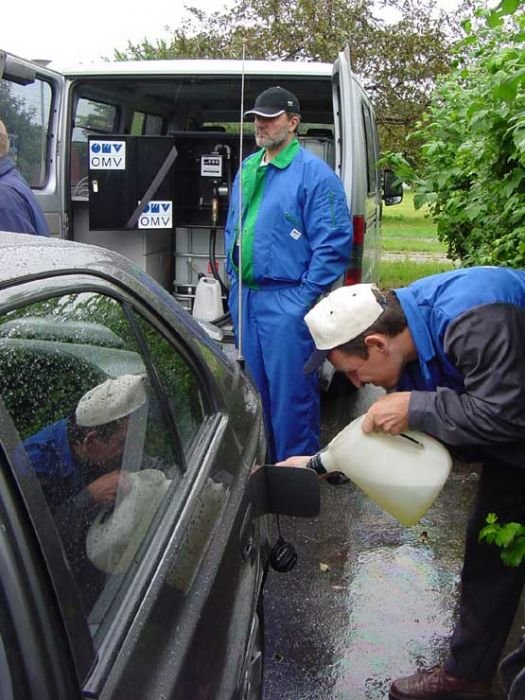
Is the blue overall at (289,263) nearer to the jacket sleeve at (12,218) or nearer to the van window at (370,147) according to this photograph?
the jacket sleeve at (12,218)

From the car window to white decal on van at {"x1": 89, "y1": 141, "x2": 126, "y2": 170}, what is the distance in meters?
3.56

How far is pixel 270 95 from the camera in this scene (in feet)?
13.5

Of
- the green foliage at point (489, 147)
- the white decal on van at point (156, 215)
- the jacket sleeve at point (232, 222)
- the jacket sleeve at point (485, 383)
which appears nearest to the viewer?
the jacket sleeve at point (485, 383)

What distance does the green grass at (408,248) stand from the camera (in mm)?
11594

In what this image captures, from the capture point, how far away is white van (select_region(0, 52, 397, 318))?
4.62 meters

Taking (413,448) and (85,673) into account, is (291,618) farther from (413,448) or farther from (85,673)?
(85,673)

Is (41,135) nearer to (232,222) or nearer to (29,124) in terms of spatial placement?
(29,124)

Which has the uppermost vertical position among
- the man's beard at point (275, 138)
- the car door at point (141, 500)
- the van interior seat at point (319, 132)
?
the van interior seat at point (319, 132)

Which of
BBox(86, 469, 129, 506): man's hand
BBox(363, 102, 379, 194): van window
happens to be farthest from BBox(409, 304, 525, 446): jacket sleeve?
Result: BBox(363, 102, 379, 194): van window

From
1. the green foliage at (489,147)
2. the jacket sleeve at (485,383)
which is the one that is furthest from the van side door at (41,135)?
the jacket sleeve at (485,383)

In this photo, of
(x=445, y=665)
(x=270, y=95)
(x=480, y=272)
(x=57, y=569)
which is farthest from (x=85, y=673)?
(x=270, y=95)

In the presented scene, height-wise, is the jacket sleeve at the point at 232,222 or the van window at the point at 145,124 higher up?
the van window at the point at 145,124

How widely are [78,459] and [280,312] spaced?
267 centimetres

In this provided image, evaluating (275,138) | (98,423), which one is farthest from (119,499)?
(275,138)
